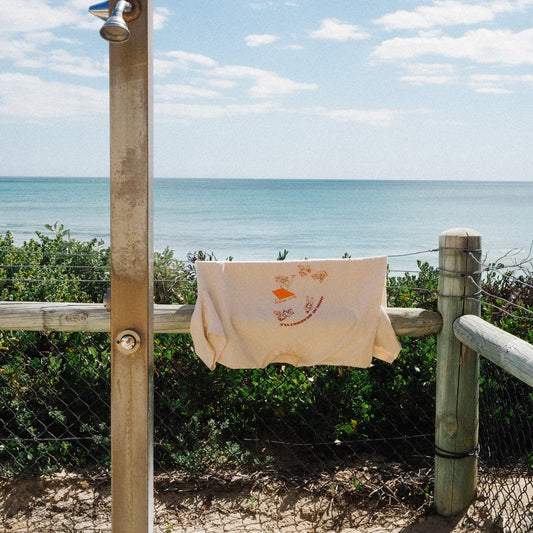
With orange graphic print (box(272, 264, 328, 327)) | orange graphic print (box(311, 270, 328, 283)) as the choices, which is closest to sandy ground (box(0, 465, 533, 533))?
orange graphic print (box(272, 264, 328, 327))

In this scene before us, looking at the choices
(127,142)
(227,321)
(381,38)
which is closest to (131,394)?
(127,142)

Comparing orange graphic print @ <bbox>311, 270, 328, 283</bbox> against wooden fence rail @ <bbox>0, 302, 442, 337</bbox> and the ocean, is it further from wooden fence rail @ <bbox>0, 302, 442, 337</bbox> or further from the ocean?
the ocean

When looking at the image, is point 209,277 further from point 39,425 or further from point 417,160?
Answer: point 417,160

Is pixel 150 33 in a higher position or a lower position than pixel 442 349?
higher

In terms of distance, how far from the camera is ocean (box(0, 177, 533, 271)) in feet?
72.1

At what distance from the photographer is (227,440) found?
3.05 metres

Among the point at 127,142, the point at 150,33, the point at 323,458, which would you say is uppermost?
the point at 150,33

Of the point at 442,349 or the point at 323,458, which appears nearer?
the point at 442,349

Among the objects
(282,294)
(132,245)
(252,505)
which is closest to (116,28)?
(132,245)

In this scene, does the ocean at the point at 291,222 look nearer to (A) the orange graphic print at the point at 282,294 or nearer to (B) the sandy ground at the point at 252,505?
(B) the sandy ground at the point at 252,505

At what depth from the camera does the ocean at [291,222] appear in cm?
2198

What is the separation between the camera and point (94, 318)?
2381 millimetres

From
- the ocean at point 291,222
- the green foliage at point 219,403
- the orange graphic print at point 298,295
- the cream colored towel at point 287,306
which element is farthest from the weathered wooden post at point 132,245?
the ocean at point 291,222

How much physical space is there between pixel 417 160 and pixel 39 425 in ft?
210
